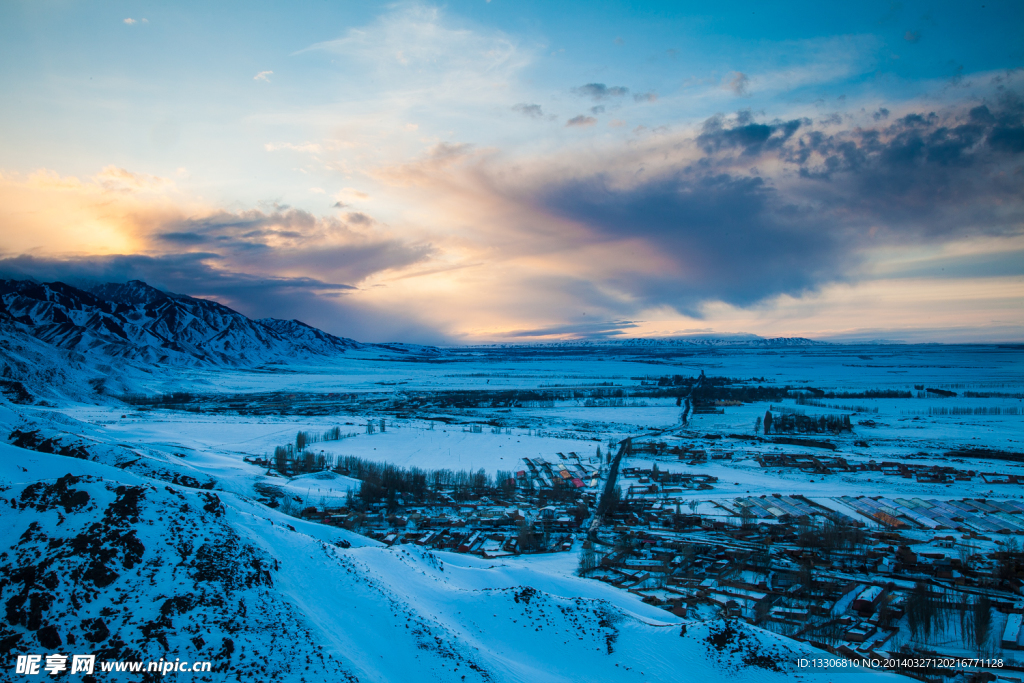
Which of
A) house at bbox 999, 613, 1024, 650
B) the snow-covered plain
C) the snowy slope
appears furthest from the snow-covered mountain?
house at bbox 999, 613, 1024, 650

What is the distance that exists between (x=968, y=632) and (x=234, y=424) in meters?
42.9

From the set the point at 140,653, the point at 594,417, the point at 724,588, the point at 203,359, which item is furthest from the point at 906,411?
the point at 203,359

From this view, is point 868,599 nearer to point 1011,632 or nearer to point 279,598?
point 1011,632

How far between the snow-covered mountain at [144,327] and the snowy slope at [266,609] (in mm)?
77251

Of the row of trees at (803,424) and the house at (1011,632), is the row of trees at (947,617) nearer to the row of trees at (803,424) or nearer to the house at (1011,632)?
the house at (1011,632)

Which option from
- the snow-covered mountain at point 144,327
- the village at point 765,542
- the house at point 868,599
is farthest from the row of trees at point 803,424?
the snow-covered mountain at point 144,327

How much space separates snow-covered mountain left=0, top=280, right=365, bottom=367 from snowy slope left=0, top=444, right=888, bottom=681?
7725cm

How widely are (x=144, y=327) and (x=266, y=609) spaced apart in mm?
132600

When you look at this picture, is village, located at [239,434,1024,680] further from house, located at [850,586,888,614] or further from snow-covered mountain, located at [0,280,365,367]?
snow-covered mountain, located at [0,280,365,367]

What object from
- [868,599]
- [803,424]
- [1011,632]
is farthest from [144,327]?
[1011,632]

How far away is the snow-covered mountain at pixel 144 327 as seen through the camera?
89375 mm

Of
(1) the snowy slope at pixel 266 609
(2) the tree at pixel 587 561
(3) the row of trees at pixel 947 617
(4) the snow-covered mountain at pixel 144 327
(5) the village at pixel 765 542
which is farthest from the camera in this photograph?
(4) the snow-covered mountain at pixel 144 327

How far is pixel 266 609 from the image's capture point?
26.7 feet

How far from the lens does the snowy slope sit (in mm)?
7066
